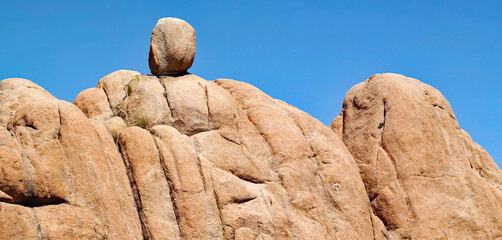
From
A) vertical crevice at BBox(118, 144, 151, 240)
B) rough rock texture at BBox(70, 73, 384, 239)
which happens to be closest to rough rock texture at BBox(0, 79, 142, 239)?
vertical crevice at BBox(118, 144, 151, 240)

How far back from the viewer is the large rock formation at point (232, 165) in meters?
21.8

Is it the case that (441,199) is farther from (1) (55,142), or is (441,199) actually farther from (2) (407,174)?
(1) (55,142)

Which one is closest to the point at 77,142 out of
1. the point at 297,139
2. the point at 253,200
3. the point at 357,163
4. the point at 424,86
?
the point at 253,200

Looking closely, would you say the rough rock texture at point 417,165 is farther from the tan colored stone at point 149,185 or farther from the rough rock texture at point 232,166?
the tan colored stone at point 149,185

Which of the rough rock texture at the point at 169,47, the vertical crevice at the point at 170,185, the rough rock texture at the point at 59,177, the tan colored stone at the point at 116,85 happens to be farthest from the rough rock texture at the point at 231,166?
the rough rock texture at the point at 59,177

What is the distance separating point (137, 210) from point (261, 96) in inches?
329

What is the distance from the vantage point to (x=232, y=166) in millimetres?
25547

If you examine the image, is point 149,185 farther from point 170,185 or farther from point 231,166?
point 231,166

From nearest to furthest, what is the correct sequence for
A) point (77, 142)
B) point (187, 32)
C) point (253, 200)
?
1. point (77, 142)
2. point (253, 200)
3. point (187, 32)

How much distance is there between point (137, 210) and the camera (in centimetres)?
2334

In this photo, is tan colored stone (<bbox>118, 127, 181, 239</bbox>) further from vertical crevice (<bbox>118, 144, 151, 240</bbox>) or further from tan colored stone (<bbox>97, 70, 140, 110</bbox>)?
tan colored stone (<bbox>97, 70, 140, 110</bbox>)

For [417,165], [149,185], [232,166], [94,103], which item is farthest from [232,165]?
[417,165]

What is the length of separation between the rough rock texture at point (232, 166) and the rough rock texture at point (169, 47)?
638mm

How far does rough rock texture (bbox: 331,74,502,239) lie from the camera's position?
28047 mm
